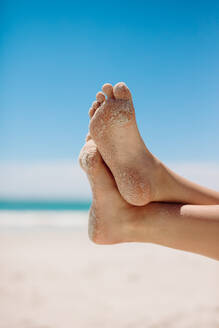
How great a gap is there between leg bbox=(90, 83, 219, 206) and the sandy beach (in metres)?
0.90

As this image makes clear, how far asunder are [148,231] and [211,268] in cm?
175

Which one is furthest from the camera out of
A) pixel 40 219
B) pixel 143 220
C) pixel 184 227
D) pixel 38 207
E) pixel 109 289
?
pixel 38 207

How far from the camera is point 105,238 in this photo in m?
1.34

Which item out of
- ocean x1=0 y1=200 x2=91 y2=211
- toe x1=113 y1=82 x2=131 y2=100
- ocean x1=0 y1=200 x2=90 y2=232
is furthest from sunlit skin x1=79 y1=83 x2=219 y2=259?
ocean x1=0 y1=200 x2=91 y2=211

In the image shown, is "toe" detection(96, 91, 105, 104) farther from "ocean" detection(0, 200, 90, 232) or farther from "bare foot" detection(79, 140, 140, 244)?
"ocean" detection(0, 200, 90, 232)

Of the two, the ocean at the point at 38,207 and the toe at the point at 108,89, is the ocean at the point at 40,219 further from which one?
the toe at the point at 108,89

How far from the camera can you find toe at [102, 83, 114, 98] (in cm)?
125

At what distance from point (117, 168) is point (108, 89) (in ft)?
1.04

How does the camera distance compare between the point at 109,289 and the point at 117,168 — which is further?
the point at 109,289

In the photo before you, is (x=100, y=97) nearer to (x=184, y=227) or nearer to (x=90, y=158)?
(x=90, y=158)

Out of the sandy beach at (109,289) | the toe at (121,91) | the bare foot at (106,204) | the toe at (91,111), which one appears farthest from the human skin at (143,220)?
the sandy beach at (109,289)

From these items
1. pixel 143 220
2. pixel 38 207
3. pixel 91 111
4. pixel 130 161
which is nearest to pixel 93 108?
pixel 91 111

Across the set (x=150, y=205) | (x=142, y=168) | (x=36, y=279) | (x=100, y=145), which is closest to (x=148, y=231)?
(x=150, y=205)

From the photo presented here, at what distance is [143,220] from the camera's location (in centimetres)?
124
